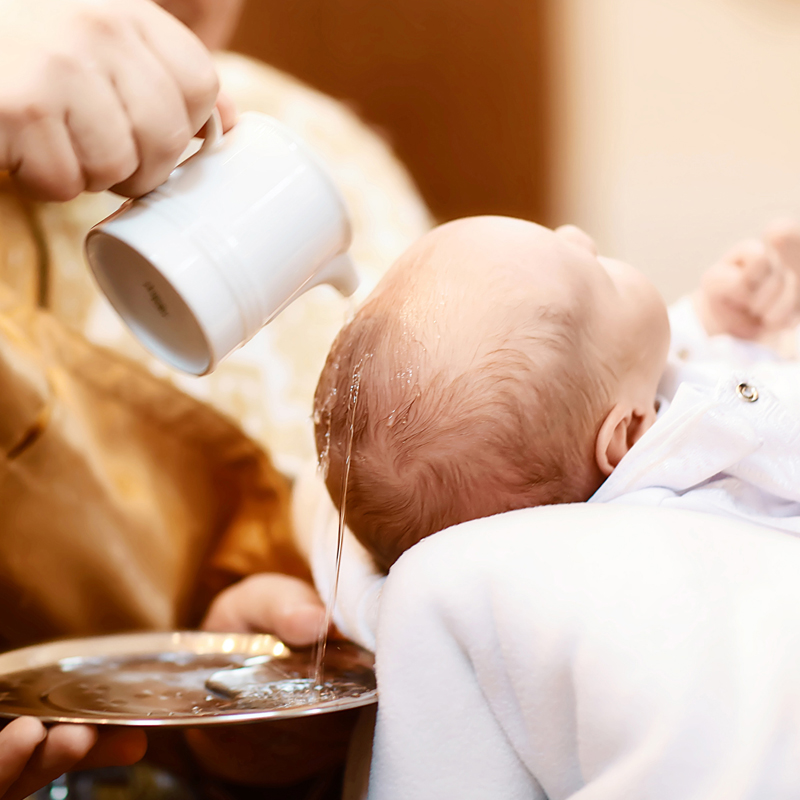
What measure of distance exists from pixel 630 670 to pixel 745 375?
12.6 inches

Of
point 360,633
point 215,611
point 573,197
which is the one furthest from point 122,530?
point 573,197

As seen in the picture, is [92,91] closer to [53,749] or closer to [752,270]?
[53,749]

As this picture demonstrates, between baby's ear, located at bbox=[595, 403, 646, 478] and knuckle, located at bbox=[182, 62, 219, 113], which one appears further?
baby's ear, located at bbox=[595, 403, 646, 478]

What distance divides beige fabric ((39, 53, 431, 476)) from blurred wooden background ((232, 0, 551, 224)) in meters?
0.08

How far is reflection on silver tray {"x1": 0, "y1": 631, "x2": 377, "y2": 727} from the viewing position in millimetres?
489

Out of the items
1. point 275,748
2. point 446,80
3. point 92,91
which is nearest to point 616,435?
point 275,748

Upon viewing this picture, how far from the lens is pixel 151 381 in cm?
97

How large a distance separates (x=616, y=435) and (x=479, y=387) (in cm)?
14

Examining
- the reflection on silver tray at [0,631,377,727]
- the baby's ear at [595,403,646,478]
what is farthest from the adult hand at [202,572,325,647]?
the baby's ear at [595,403,646,478]

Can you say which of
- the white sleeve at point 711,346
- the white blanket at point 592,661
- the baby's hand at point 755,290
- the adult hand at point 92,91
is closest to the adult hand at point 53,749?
the white blanket at point 592,661

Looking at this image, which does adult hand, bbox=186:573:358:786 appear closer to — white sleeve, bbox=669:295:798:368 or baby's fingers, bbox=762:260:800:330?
white sleeve, bbox=669:295:798:368

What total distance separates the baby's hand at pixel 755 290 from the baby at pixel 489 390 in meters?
0.47

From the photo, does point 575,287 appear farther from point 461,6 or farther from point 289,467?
point 461,6

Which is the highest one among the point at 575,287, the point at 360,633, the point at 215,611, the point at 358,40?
the point at 358,40
